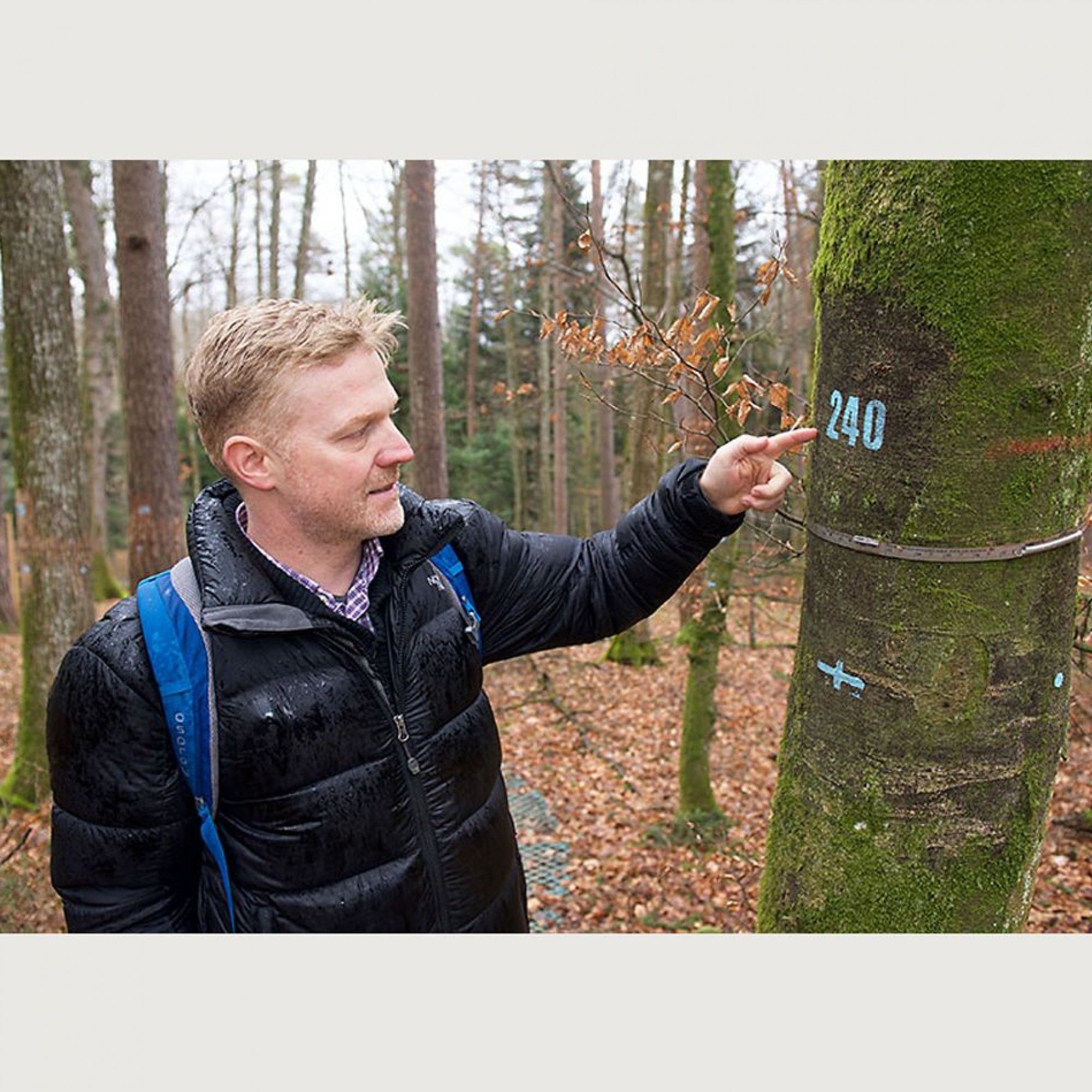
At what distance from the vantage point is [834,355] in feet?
A: 5.77

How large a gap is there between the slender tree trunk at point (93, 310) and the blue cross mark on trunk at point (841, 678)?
13226mm

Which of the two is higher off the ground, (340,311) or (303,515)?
(340,311)

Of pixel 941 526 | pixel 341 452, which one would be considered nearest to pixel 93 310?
pixel 341 452

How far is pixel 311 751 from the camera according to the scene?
1.75 meters

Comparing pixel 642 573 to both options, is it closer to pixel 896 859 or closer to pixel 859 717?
pixel 859 717

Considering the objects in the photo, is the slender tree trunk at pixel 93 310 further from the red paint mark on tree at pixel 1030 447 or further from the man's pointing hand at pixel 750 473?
the red paint mark on tree at pixel 1030 447

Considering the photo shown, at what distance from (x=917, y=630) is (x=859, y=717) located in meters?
0.24

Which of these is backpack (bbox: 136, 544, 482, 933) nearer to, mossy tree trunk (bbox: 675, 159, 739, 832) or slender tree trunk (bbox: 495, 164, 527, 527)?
mossy tree trunk (bbox: 675, 159, 739, 832)

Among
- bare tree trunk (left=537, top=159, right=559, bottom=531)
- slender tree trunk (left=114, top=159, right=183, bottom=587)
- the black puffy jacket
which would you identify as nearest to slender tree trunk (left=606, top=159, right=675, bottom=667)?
bare tree trunk (left=537, top=159, right=559, bottom=531)

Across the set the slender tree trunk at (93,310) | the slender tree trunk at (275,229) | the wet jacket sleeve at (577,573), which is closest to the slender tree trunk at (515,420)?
the slender tree trunk at (275,229)

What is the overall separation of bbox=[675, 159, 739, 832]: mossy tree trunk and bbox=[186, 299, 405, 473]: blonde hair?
3834mm

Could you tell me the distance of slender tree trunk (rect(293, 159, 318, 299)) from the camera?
19234 millimetres

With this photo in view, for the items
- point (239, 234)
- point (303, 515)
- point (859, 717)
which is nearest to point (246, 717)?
point (303, 515)

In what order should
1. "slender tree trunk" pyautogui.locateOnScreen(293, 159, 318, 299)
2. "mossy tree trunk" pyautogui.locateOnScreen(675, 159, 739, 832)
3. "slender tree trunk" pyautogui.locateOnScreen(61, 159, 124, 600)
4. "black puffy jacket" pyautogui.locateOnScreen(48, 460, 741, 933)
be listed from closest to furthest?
1. "black puffy jacket" pyautogui.locateOnScreen(48, 460, 741, 933)
2. "mossy tree trunk" pyautogui.locateOnScreen(675, 159, 739, 832)
3. "slender tree trunk" pyautogui.locateOnScreen(61, 159, 124, 600)
4. "slender tree trunk" pyautogui.locateOnScreen(293, 159, 318, 299)
